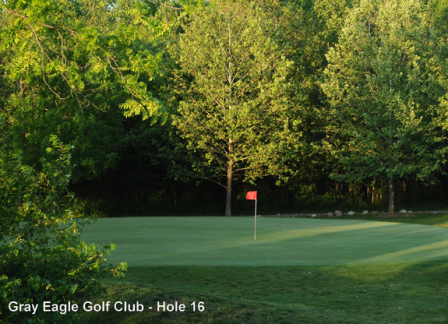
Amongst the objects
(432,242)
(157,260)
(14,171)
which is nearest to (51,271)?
(14,171)

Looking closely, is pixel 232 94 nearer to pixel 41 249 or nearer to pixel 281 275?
pixel 281 275

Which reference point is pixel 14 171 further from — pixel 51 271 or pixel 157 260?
pixel 157 260

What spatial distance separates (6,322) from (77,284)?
0.79 m

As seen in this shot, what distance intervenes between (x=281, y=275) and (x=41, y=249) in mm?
5390

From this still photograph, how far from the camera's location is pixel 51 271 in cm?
551

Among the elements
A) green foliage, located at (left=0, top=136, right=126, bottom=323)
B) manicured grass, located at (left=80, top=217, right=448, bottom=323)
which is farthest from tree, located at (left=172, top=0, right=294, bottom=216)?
green foliage, located at (left=0, top=136, right=126, bottom=323)

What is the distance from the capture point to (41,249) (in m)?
5.88

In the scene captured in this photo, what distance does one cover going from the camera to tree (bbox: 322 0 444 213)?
28.3 m

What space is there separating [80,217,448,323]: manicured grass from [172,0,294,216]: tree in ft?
41.1

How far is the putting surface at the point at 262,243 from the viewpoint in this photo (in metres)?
11.8

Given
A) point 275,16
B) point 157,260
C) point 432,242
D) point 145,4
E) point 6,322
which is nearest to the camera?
point 6,322

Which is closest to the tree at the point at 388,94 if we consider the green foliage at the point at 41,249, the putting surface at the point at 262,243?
the putting surface at the point at 262,243

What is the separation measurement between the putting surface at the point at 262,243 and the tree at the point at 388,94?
31.0 feet

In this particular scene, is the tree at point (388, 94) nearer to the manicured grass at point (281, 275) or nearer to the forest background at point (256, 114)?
the forest background at point (256, 114)
